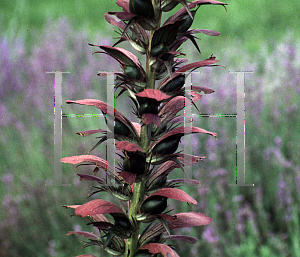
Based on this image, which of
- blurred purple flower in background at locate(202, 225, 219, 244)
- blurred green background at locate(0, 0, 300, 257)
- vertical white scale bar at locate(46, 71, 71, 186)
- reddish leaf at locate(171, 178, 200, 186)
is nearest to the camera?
reddish leaf at locate(171, 178, 200, 186)

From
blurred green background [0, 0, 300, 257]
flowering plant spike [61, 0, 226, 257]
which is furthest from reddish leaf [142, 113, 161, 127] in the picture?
blurred green background [0, 0, 300, 257]

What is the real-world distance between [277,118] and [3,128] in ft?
4.38

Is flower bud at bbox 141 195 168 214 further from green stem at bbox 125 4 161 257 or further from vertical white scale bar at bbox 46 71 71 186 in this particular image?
vertical white scale bar at bbox 46 71 71 186

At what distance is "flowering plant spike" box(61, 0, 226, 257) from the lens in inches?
21.3

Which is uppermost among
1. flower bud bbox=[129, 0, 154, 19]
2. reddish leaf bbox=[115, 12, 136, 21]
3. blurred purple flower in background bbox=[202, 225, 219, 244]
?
flower bud bbox=[129, 0, 154, 19]

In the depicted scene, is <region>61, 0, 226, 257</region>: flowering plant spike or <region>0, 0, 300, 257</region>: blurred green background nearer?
<region>61, 0, 226, 257</region>: flowering plant spike

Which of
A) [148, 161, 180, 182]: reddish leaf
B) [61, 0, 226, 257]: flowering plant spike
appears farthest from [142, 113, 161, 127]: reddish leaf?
[148, 161, 180, 182]: reddish leaf

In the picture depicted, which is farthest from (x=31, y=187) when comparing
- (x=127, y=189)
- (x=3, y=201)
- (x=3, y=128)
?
(x=127, y=189)

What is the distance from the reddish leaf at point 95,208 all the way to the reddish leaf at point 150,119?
0.51ft

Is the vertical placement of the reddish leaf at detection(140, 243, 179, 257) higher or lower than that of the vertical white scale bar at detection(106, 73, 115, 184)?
lower

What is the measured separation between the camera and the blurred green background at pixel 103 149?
4.61 ft

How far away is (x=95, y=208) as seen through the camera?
0.54 metres

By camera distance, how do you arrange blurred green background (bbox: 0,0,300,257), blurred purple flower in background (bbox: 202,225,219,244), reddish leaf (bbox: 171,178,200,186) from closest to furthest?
reddish leaf (bbox: 171,178,200,186) < blurred purple flower in background (bbox: 202,225,219,244) < blurred green background (bbox: 0,0,300,257)

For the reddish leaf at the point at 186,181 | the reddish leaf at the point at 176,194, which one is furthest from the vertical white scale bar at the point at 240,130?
the reddish leaf at the point at 176,194
